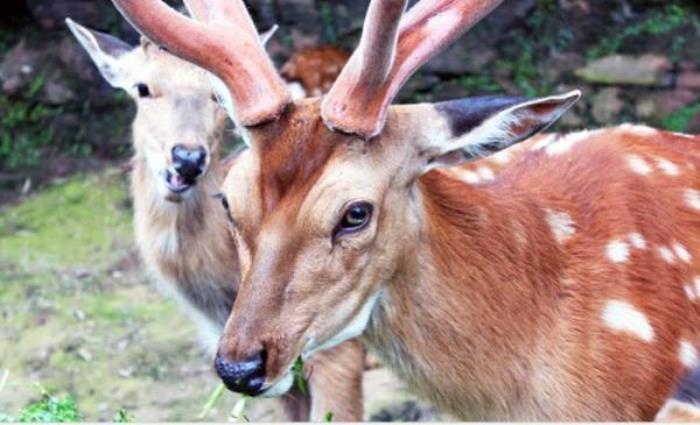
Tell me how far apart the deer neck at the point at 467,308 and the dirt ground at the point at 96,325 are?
2.48 m

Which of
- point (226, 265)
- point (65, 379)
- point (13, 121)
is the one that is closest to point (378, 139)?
point (226, 265)

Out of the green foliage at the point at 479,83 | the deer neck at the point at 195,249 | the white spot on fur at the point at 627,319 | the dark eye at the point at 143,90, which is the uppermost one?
the white spot on fur at the point at 627,319

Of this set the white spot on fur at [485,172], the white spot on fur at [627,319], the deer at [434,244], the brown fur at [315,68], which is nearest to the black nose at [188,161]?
the white spot on fur at [485,172]

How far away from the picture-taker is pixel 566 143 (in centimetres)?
470

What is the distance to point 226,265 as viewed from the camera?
237 inches

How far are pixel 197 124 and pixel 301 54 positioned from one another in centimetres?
329

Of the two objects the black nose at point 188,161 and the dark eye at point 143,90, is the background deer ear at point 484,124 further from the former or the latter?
the dark eye at point 143,90

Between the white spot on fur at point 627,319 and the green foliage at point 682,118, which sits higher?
the white spot on fur at point 627,319

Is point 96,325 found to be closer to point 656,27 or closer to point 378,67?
point 656,27

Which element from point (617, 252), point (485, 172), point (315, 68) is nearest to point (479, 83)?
point (315, 68)

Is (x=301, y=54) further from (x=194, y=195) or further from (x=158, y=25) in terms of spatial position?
(x=158, y=25)

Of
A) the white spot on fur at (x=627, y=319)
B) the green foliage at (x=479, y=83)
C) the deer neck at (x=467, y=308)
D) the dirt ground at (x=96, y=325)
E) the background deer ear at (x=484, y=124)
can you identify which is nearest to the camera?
the background deer ear at (x=484, y=124)

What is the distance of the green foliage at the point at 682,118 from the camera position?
9.04 metres

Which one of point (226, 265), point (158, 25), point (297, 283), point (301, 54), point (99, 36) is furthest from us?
point (301, 54)
